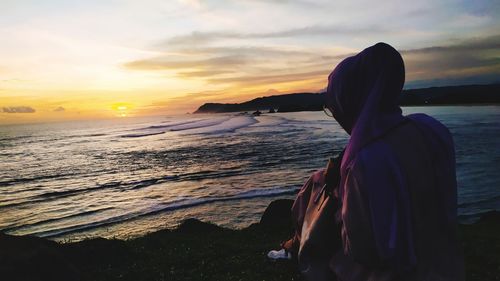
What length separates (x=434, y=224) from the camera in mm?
2594

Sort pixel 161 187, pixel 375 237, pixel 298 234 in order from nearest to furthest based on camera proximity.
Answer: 1. pixel 375 237
2. pixel 298 234
3. pixel 161 187

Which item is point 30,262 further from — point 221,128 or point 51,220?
point 221,128

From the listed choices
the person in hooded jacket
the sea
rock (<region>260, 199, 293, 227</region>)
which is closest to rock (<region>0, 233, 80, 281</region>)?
the person in hooded jacket

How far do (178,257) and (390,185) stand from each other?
7507 mm

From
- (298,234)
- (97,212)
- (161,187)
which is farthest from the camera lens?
(161,187)

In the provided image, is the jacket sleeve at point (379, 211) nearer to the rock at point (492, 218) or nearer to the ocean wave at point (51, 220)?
the rock at point (492, 218)

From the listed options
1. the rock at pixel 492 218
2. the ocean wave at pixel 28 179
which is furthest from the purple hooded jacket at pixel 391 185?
the ocean wave at pixel 28 179

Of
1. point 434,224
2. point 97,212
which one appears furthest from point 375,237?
point 97,212

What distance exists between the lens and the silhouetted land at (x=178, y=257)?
273 inches

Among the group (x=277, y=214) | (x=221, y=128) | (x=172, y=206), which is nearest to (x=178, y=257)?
(x=277, y=214)

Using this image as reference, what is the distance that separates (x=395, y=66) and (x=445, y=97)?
19169cm

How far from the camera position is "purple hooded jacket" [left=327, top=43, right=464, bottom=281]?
2395 millimetres

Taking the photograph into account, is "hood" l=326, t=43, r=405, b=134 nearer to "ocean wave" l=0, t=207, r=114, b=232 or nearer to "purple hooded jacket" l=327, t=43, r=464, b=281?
"purple hooded jacket" l=327, t=43, r=464, b=281

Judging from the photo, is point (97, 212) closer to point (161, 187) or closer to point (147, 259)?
point (161, 187)
